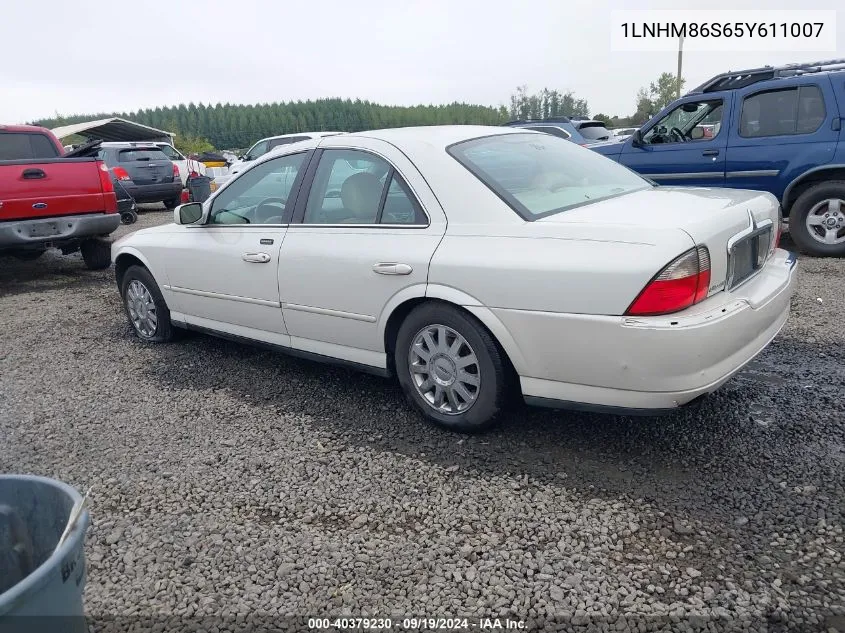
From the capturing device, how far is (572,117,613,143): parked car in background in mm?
14547

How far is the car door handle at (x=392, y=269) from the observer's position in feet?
11.4

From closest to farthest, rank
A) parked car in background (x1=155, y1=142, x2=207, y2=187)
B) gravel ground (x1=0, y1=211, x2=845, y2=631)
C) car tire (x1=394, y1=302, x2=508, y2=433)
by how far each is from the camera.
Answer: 1. gravel ground (x1=0, y1=211, x2=845, y2=631)
2. car tire (x1=394, y1=302, x2=508, y2=433)
3. parked car in background (x1=155, y1=142, x2=207, y2=187)

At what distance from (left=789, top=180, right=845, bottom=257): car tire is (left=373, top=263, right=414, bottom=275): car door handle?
5770 mm

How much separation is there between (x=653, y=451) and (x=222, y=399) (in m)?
2.54

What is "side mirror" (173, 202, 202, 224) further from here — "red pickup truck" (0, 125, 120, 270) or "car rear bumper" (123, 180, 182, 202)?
"car rear bumper" (123, 180, 182, 202)

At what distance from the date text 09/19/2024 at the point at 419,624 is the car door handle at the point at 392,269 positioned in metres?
1.71

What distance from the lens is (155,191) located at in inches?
628

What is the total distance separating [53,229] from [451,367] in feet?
20.5

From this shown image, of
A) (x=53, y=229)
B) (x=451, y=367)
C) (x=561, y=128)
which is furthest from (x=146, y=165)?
(x=451, y=367)

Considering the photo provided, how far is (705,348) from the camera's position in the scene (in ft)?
9.30

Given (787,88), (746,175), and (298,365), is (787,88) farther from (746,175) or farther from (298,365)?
(298,365)

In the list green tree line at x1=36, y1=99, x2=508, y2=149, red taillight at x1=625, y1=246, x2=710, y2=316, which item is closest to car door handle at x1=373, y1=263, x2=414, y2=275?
red taillight at x1=625, y1=246, x2=710, y2=316

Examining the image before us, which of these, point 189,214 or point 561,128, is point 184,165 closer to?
point 561,128

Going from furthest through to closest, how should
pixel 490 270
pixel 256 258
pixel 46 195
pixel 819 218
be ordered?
pixel 46 195, pixel 819 218, pixel 256 258, pixel 490 270
